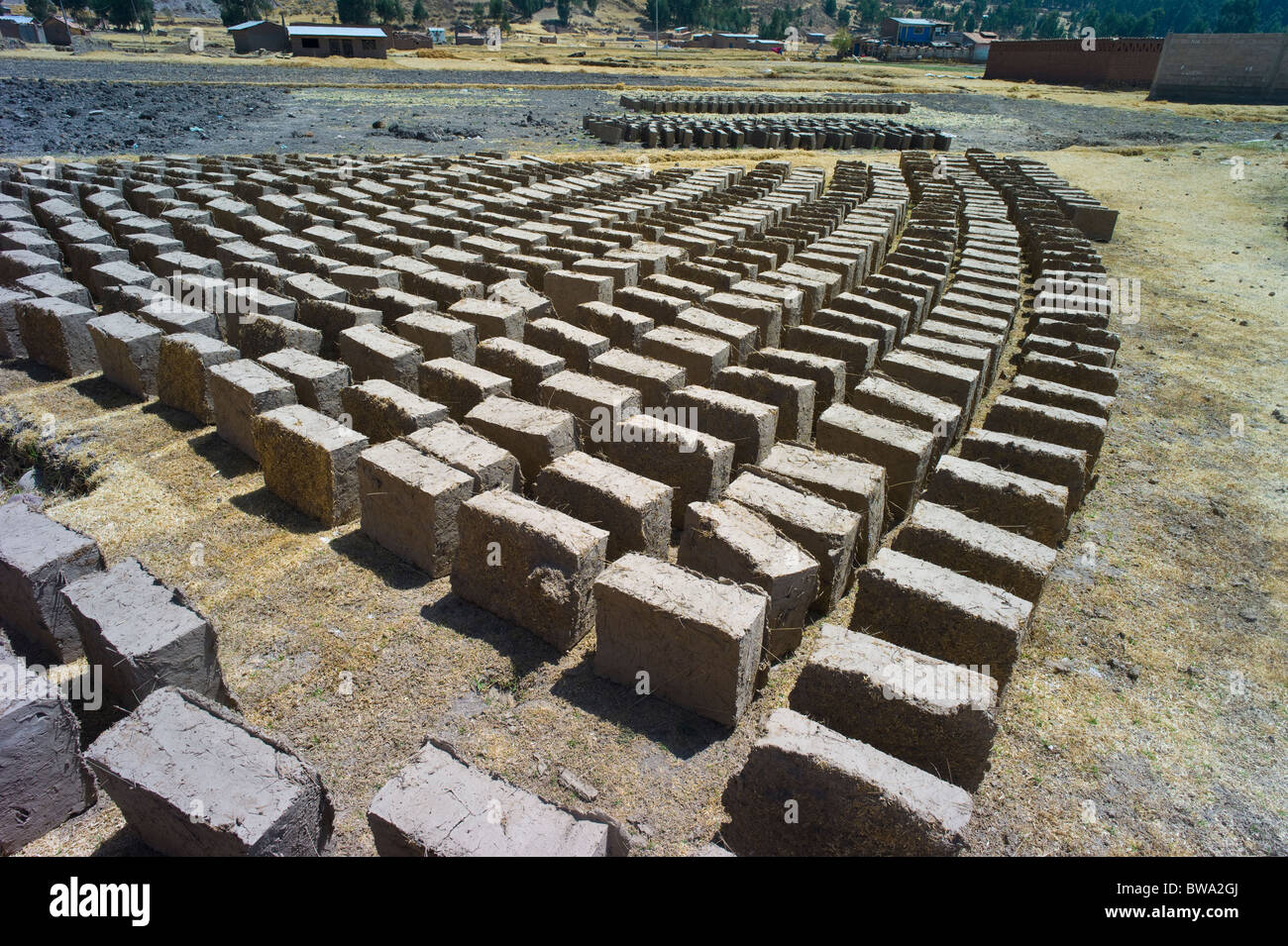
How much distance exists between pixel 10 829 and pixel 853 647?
3.53 meters

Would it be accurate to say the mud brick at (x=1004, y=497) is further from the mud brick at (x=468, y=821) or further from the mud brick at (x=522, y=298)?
the mud brick at (x=522, y=298)

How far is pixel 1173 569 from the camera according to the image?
502 centimetres

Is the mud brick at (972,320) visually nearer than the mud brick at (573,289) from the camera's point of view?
Yes

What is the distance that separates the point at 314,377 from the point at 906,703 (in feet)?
15.0

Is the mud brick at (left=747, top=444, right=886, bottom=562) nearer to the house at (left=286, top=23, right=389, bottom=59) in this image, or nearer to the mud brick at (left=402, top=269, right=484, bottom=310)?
the mud brick at (left=402, top=269, right=484, bottom=310)

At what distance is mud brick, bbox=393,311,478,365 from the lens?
6.30m

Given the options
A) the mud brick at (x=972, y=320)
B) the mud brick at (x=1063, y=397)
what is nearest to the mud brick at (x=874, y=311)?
the mud brick at (x=972, y=320)

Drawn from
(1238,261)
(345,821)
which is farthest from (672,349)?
(1238,261)

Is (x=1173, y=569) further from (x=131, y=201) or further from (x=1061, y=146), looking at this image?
(x=1061, y=146)

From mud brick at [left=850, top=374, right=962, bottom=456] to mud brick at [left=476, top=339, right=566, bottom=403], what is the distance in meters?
2.33

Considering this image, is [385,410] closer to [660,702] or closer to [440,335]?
[440,335]

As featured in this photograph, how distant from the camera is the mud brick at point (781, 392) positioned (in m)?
5.57

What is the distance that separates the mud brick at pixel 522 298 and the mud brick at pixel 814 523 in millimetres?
3446

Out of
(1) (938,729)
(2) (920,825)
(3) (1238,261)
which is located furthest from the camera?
(3) (1238,261)
